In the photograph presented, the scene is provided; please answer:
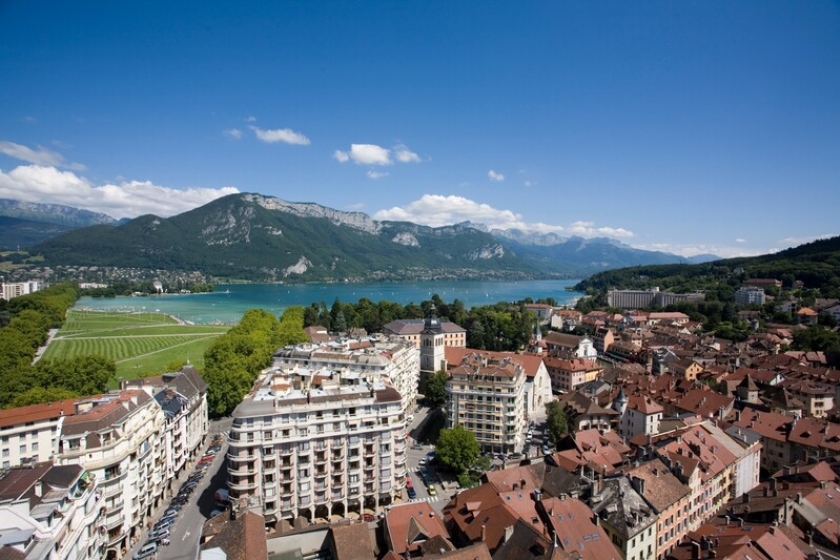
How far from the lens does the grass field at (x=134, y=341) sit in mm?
68562

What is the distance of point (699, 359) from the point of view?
65.6 metres

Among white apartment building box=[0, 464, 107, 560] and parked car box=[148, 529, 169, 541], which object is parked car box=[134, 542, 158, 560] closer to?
parked car box=[148, 529, 169, 541]

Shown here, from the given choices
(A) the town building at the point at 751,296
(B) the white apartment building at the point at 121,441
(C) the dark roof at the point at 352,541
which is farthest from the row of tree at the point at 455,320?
(A) the town building at the point at 751,296

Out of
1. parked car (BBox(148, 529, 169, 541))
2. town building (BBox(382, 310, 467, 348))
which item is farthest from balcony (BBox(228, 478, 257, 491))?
town building (BBox(382, 310, 467, 348))

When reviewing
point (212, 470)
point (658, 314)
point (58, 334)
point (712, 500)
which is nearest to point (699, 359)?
point (712, 500)

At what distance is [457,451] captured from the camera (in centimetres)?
3494

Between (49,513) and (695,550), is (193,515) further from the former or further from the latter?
(695,550)

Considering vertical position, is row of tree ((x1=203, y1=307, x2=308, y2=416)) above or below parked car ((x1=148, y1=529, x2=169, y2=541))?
above

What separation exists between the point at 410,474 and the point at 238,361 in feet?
81.0

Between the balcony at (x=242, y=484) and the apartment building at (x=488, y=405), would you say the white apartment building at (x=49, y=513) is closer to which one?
the balcony at (x=242, y=484)

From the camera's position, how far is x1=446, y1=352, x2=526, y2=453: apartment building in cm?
3972

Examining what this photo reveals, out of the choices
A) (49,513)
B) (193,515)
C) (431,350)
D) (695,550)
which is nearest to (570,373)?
(431,350)

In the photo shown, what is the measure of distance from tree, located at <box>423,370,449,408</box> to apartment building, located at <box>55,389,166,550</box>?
27275 millimetres

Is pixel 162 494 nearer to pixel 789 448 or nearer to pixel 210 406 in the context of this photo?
pixel 210 406
